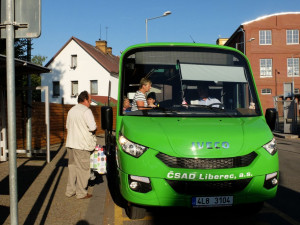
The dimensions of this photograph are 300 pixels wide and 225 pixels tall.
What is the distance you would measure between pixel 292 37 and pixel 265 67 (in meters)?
5.20

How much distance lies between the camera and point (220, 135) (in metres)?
4.04

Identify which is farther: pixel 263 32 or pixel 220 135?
pixel 263 32

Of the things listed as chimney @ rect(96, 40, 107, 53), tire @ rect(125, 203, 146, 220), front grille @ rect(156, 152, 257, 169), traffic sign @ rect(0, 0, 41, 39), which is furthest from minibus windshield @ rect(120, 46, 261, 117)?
chimney @ rect(96, 40, 107, 53)

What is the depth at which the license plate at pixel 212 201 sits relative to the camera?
12.8 feet

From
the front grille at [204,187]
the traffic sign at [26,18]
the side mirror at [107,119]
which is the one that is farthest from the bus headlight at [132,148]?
the traffic sign at [26,18]

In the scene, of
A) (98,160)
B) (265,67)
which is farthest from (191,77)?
(265,67)

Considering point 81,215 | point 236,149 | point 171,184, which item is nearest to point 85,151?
point 81,215

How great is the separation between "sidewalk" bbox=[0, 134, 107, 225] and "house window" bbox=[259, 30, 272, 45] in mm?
41136

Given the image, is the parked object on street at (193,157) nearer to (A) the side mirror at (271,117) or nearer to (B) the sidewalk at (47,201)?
(A) the side mirror at (271,117)

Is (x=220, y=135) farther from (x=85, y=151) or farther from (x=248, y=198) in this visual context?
(x=85, y=151)

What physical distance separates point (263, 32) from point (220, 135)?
145ft

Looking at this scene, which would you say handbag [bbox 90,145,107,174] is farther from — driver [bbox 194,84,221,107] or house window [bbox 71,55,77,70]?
house window [bbox 71,55,77,70]

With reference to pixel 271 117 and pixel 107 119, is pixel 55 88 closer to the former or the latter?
pixel 107 119

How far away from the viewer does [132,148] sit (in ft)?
13.3
